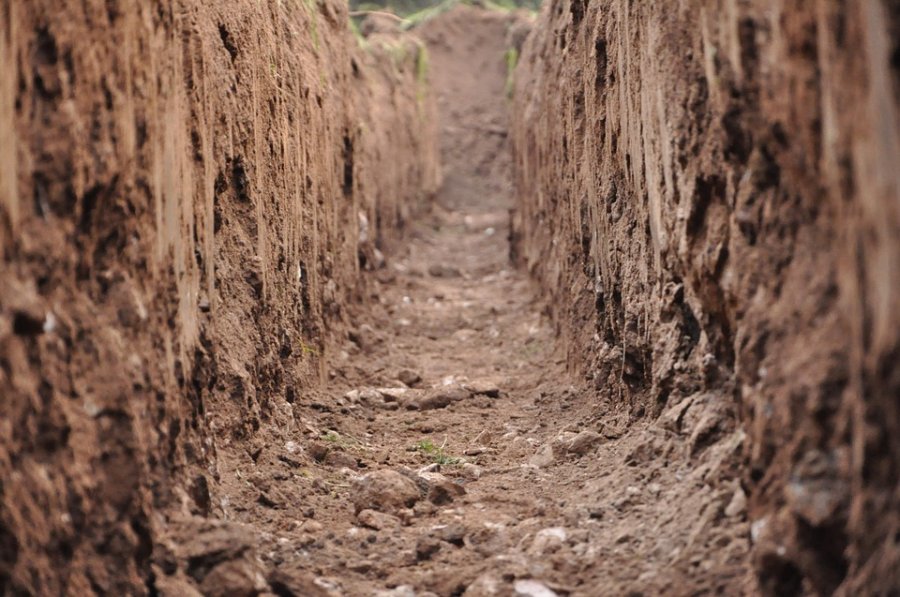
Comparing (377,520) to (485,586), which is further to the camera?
(377,520)

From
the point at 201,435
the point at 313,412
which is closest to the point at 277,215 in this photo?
the point at 313,412

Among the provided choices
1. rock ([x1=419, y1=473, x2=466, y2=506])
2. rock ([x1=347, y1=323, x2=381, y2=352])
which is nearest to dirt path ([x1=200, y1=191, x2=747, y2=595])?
rock ([x1=419, y1=473, x2=466, y2=506])

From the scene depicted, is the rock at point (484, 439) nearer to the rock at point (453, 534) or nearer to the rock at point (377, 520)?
the rock at point (377, 520)

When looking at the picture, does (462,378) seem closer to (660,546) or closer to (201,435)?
(201,435)

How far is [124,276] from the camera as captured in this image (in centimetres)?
299

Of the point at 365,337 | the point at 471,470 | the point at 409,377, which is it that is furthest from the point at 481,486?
the point at 365,337

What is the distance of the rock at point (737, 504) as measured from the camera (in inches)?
116

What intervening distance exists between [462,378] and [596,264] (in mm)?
1687

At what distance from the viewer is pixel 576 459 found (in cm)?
457

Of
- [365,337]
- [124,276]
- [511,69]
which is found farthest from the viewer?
[511,69]

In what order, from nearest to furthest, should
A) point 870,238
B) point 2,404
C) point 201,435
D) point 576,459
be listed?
1. point 870,238
2. point 2,404
3. point 201,435
4. point 576,459

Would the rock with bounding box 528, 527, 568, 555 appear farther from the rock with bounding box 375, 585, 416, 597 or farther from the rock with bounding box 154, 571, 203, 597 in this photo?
the rock with bounding box 154, 571, 203, 597

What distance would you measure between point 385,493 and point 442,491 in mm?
232

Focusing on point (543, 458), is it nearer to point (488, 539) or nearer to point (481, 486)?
point (481, 486)
